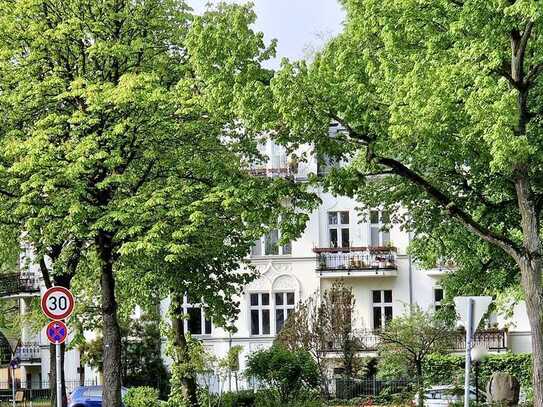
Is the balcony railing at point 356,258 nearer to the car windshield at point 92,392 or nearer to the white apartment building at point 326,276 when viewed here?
the white apartment building at point 326,276

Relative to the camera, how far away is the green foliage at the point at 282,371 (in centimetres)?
3203

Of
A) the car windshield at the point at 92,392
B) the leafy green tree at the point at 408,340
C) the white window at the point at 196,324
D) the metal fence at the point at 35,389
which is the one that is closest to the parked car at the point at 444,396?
the leafy green tree at the point at 408,340

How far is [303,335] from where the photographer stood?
4297 centimetres

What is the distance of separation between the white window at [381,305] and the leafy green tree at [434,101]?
2402 cm

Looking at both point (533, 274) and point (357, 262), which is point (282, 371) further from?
point (357, 262)

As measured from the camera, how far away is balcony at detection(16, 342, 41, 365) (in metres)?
56.0

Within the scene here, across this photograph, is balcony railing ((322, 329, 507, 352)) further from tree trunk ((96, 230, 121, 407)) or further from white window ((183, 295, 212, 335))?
tree trunk ((96, 230, 121, 407))

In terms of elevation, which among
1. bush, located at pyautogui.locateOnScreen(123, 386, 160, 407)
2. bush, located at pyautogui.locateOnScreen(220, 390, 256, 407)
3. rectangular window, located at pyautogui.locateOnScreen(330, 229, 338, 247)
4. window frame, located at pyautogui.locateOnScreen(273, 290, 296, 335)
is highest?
rectangular window, located at pyautogui.locateOnScreen(330, 229, 338, 247)

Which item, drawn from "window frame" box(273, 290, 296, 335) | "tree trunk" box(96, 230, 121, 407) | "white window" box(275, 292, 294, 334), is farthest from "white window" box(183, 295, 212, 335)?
"tree trunk" box(96, 230, 121, 407)

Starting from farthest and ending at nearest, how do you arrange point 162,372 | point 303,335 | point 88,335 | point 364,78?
point 88,335, point 162,372, point 303,335, point 364,78

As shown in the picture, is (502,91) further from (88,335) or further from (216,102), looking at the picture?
(88,335)

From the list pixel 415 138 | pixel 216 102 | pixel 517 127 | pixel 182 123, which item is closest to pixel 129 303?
pixel 182 123

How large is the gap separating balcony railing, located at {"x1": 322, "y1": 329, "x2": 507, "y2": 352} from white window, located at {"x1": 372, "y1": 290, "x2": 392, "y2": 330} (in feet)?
4.48

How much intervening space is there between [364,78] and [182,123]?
5406 mm
